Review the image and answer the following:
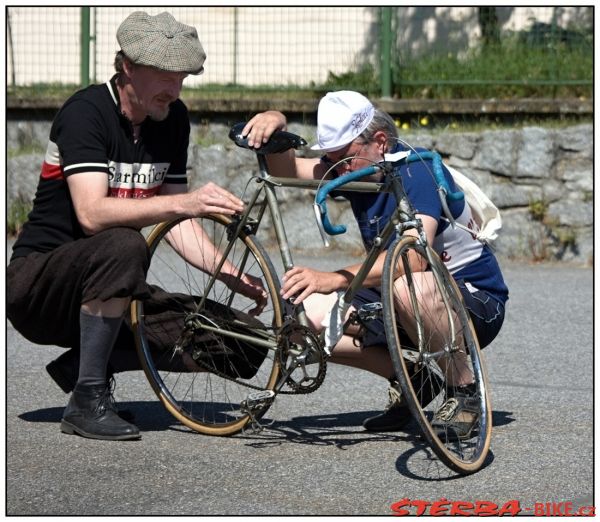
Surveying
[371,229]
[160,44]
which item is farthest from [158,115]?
[371,229]

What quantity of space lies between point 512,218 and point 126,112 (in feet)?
18.1

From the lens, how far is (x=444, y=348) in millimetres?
4578

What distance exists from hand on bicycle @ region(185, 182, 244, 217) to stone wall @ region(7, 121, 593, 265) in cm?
532

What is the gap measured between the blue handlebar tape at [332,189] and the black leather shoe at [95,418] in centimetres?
113

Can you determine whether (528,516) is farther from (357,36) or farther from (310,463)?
(357,36)

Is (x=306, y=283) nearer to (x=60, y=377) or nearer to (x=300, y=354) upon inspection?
(x=300, y=354)

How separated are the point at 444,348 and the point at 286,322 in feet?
1.98

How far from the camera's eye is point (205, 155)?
34.0 ft

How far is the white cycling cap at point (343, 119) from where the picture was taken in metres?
4.56

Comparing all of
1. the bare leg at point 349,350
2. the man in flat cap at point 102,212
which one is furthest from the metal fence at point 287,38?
the bare leg at point 349,350

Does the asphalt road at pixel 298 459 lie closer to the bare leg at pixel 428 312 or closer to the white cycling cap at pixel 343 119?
the bare leg at pixel 428 312

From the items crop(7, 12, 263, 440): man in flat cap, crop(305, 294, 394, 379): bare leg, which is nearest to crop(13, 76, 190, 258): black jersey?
crop(7, 12, 263, 440): man in flat cap

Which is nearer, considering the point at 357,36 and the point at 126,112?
the point at 126,112

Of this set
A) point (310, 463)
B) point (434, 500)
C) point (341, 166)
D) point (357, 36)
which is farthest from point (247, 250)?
point (357, 36)
